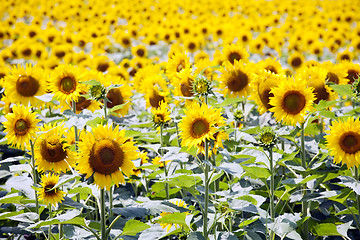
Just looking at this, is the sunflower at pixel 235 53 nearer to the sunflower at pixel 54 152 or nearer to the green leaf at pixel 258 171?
the green leaf at pixel 258 171

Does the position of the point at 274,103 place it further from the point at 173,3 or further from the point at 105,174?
the point at 173,3

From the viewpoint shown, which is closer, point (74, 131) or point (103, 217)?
point (103, 217)

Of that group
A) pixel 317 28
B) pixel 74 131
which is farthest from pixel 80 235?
pixel 317 28

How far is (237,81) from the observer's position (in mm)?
3342

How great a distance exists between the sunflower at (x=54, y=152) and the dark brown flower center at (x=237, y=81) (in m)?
1.36

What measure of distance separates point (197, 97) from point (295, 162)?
844 millimetres

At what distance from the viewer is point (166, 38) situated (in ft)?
26.3

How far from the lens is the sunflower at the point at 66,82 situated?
295 cm

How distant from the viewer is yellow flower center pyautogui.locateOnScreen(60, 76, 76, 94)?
9.69ft

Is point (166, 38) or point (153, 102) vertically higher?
point (166, 38)

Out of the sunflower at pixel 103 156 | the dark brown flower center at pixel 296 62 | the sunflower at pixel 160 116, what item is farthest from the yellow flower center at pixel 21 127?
the dark brown flower center at pixel 296 62

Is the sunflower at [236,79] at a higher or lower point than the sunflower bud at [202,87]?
higher

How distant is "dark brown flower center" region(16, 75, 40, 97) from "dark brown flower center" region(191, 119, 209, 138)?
1475mm

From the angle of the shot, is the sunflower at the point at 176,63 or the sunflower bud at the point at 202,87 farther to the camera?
the sunflower at the point at 176,63
